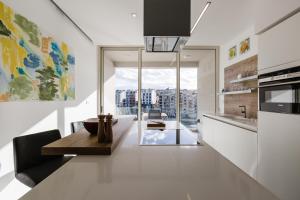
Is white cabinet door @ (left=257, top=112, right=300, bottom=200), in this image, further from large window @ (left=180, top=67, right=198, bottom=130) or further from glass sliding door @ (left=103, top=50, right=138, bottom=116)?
glass sliding door @ (left=103, top=50, right=138, bottom=116)

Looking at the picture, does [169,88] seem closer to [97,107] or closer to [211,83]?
[211,83]

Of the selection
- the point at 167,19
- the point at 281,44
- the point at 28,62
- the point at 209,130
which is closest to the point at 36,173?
the point at 28,62

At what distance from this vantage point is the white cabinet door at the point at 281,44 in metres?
1.64

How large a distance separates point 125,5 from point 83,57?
1.89 metres

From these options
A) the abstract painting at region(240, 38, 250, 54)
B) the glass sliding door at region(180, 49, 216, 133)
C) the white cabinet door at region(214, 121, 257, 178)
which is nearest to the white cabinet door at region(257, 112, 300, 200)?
the white cabinet door at region(214, 121, 257, 178)

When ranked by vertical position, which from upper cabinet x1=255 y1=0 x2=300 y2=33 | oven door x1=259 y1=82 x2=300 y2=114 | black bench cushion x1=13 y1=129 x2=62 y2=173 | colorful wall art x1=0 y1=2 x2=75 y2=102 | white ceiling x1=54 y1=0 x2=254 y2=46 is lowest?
black bench cushion x1=13 y1=129 x2=62 y2=173

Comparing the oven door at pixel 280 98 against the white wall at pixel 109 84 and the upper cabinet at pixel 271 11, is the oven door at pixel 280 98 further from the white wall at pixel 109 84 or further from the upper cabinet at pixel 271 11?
the white wall at pixel 109 84

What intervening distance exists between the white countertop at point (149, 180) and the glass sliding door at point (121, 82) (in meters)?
4.41

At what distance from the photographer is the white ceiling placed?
2.96 metres

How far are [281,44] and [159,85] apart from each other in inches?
153

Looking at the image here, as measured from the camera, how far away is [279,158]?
Answer: 183cm

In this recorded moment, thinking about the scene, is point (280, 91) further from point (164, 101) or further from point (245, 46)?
point (164, 101)

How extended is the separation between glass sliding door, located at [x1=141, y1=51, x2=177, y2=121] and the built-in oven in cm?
347

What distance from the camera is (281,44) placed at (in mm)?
1809
